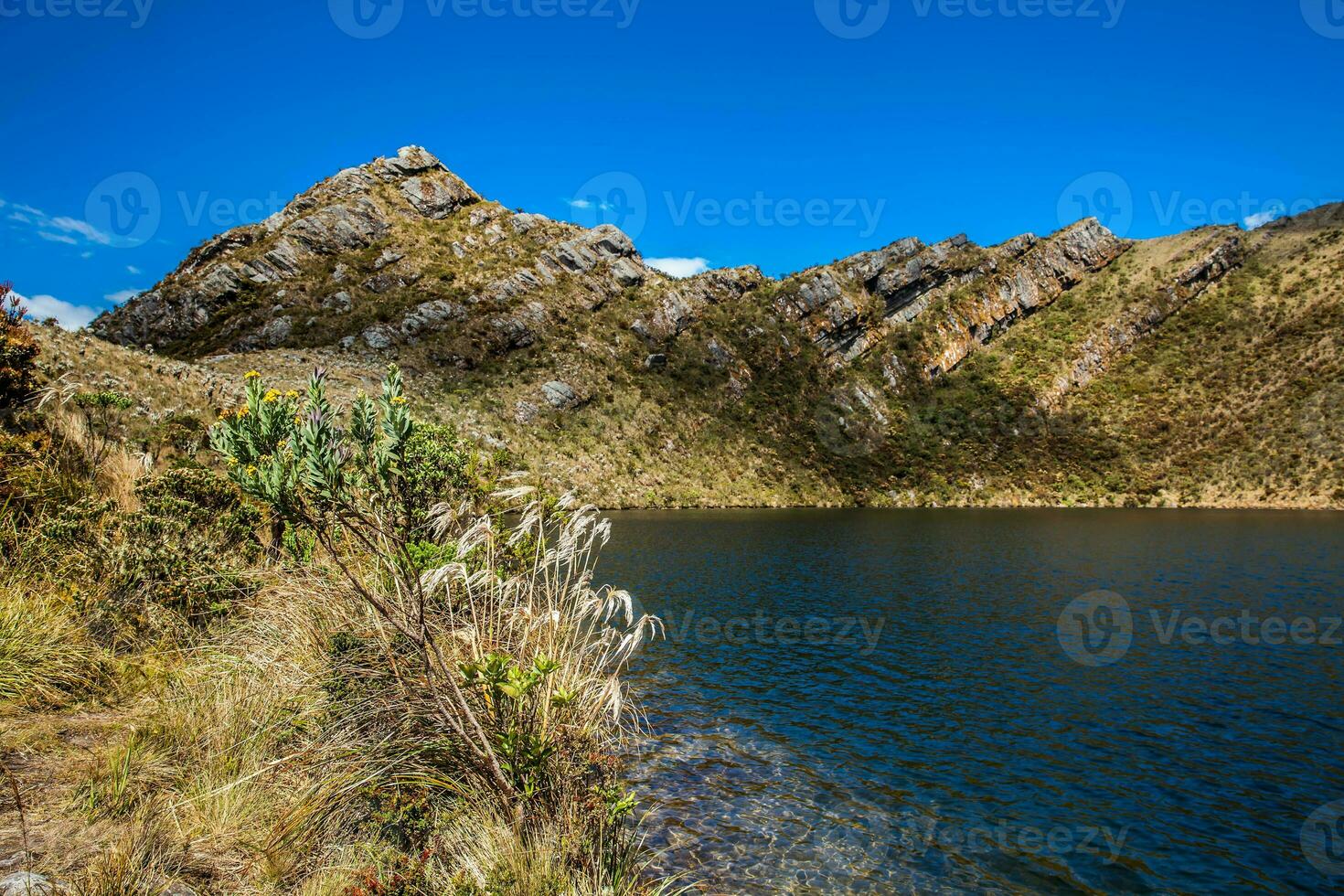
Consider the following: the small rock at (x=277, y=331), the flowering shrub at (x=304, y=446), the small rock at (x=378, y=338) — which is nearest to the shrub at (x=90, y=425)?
the flowering shrub at (x=304, y=446)

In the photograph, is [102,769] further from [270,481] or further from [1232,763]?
[1232,763]

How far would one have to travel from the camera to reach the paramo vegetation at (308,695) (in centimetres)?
654

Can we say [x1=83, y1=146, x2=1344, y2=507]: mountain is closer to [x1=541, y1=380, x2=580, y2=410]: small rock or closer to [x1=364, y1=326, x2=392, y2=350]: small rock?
[x1=364, y1=326, x2=392, y2=350]: small rock

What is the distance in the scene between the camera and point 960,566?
40250 mm

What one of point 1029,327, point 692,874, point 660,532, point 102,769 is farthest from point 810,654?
point 1029,327

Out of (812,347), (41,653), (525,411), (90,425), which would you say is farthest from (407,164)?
(41,653)

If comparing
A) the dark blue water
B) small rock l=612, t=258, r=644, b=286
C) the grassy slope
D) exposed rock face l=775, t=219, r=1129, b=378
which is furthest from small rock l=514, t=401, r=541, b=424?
exposed rock face l=775, t=219, r=1129, b=378

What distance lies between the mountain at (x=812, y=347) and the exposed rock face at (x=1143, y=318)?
42 centimetres

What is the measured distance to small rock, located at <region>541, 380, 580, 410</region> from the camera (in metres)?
97.3

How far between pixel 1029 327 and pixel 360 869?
504ft

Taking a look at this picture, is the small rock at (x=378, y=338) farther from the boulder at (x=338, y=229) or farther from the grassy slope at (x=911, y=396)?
the boulder at (x=338, y=229)

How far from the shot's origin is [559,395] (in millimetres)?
98125

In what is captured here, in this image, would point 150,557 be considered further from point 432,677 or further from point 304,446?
point 304,446

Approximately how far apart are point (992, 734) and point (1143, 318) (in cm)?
14348
